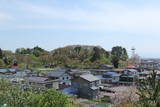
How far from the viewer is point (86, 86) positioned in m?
21.9

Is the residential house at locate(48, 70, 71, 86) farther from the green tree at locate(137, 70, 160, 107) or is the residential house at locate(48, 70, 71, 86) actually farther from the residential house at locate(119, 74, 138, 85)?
the green tree at locate(137, 70, 160, 107)

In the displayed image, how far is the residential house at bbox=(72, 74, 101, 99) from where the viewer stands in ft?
71.3

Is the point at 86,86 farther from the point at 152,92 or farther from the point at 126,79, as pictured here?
the point at 152,92

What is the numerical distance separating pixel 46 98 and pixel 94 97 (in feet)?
45.4

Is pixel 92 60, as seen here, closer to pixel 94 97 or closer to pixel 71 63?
pixel 71 63

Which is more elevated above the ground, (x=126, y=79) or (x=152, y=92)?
(x=152, y=92)

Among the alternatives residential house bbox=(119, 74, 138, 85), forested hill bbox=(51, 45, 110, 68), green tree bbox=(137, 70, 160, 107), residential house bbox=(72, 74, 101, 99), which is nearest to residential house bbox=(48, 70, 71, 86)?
residential house bbox=(72, 74, 101, 99)

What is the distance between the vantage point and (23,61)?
4800 cm

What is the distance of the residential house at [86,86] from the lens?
21.7 metres

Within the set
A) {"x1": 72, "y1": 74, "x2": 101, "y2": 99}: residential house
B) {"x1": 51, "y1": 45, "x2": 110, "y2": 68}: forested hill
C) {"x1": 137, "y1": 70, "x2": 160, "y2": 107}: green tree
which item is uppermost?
{"x1": 51, "y1": 45, "x2": 110, "y2": 68}: forested hill

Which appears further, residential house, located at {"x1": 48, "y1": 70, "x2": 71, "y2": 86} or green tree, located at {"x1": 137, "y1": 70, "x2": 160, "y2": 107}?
residential house, located at {"x1": 48, "y1": 70, "x2": 71, "y2": 86}

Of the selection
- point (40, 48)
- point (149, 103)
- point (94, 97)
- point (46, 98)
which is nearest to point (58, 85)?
point (94, 97)

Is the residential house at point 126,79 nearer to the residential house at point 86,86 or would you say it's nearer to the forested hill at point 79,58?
the residential house at point 86,86

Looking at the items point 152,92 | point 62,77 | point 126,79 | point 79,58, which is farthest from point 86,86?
point 79,58
